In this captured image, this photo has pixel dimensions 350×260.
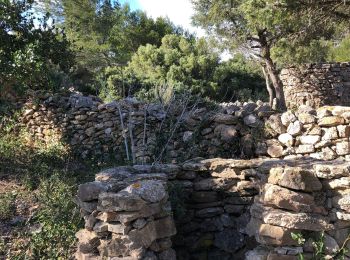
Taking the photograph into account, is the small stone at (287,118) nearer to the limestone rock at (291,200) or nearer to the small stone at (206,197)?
the small stone at (206,197)

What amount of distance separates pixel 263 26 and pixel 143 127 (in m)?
4.15

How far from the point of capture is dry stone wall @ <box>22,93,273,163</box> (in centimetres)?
654

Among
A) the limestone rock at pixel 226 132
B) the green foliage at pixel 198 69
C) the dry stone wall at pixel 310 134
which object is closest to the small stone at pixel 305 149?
the dry stone wall at pixel 310 134

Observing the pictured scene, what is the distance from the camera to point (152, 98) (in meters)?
8.48

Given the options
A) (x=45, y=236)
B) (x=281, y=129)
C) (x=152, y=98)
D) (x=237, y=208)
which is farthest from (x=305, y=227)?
(x=152, y=98)

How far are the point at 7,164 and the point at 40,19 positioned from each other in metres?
2.63

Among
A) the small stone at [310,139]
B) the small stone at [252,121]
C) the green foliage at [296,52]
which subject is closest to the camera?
the small stone at [310,139]

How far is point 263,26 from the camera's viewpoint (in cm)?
969

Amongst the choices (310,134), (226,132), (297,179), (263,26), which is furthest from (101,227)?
(263,26)

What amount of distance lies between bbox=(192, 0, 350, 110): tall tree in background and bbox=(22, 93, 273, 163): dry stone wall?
2520mm

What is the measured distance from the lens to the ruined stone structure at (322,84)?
1343 cm

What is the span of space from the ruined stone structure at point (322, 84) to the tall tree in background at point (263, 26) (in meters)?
0.75

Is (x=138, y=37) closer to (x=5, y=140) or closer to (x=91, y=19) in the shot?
(x=91, y=19)

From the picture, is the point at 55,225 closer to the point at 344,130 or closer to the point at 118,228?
the point at 118,228
